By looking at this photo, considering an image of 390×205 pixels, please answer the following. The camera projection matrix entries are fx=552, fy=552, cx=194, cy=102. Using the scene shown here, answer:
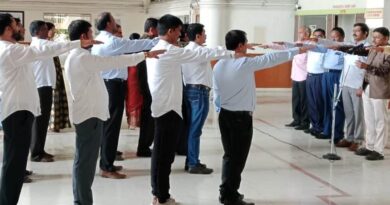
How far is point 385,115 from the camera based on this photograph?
6105 millimetres

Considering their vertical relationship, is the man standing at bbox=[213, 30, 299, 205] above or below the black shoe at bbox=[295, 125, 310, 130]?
above

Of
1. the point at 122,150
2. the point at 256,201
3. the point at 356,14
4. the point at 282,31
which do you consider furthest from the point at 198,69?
the point at 282,31

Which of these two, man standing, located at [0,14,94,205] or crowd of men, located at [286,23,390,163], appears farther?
crowd of men, located at [286,23,390,163]

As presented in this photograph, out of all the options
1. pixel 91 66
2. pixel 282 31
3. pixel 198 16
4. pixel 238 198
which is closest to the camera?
pixel 91 66

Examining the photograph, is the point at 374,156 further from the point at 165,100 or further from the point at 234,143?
the point at 165,100

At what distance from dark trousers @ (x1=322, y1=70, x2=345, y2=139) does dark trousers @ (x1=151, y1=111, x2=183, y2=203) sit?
3.39 m

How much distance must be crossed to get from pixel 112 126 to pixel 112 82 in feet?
1.38

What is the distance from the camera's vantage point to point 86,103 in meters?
3.83

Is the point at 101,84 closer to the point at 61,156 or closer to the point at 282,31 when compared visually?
the point at 61,156

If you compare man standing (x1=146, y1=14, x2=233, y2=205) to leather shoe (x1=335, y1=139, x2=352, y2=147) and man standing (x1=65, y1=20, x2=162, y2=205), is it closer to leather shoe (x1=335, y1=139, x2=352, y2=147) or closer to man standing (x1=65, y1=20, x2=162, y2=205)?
man standing (x1=65, y1=20, x2=162, y2=205)

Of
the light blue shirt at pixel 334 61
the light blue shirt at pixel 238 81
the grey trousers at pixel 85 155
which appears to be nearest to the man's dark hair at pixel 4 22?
the grey trousers at pixel 85 155

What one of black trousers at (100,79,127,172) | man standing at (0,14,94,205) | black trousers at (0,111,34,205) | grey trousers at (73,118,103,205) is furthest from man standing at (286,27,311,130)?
black trousers at (0,111,34,205)

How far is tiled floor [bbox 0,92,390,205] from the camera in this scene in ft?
15.1

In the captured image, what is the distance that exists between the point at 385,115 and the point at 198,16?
28.0 feet
